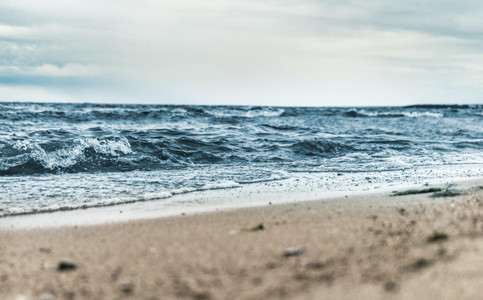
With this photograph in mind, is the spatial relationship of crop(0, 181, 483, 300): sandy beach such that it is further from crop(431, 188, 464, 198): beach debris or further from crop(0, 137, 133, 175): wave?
crop(0, 137, 133, 175): wave

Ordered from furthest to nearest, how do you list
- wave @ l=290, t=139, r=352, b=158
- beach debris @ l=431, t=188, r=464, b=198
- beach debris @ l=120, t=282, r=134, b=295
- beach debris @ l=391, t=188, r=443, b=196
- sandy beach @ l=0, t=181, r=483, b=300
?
wave @ l=290, t=139, r=352, b=158
beach debris @ l=391, t=188, r=443, b=196
beach debris @ l=431, t=188, r=464, b=198
beach debris @ l=120, t=282, r=134, b=295
sandy beach @ l=0, t=181, r=483, b=300

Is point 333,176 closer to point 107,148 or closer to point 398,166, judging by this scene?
point 398,166

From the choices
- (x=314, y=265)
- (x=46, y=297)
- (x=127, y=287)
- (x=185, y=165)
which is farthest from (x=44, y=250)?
(x=185, y=165)

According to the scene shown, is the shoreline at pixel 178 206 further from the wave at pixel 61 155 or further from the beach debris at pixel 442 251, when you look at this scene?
the wave at pixel 61 155

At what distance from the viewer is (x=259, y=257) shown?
3.09 meters

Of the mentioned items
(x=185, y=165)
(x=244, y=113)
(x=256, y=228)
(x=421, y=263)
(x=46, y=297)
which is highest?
(x=244, y=113)

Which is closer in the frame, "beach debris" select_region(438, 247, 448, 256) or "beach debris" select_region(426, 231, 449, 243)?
"beach debris" select_region(438, 247, 448, 256)

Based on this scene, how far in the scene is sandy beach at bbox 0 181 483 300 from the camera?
254cm

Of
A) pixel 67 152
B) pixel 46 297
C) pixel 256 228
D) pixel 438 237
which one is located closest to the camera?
pixel 46 297

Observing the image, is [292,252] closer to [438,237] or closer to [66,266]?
[438,237]

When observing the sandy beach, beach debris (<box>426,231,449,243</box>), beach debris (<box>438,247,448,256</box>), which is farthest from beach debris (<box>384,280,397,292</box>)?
beach debris (<box>426,231,449,243</box>)

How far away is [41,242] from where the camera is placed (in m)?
3.89

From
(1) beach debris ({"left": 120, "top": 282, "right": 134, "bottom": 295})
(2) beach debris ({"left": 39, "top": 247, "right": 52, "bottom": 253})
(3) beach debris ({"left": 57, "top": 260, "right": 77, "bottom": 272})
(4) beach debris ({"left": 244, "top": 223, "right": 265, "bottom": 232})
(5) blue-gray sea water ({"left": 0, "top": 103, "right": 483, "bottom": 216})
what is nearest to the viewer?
(1) beach debris ({"left": 120, "top": 282, "right": 134, "bottom": 295})

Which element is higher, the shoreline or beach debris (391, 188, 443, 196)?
beach debris (391, 188, 443, 196)
